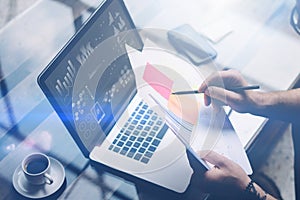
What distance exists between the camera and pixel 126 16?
1113 mm

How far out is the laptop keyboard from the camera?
105 cm

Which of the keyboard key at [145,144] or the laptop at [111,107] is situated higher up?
the laptop at [111,107]

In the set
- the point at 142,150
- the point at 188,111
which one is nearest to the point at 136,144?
the point at 142,150

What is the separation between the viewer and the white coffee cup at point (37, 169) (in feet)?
3.23

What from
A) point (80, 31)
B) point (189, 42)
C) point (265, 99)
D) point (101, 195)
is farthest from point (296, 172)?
point (80, 31)

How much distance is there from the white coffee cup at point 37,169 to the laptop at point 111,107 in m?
0.08

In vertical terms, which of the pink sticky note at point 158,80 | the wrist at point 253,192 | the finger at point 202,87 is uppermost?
the pink sticky note at point 158,80

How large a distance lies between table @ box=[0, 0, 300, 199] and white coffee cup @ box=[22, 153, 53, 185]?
4cm

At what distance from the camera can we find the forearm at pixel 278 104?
3.74 feet

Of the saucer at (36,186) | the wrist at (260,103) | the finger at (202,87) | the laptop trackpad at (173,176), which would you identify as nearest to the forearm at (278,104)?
the wrist at (260,103)

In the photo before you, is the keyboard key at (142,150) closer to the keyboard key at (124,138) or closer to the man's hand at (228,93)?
the keyboard key at (124,138)

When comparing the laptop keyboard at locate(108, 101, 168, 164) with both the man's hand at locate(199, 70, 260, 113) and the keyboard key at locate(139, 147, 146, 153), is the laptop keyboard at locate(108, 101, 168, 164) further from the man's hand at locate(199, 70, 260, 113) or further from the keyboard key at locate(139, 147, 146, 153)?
the man's hand at locate(199, 70, 260, 113)

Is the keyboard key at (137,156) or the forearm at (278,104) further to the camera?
the forearm at (278,104)

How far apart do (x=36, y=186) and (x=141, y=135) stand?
235 millimetres
